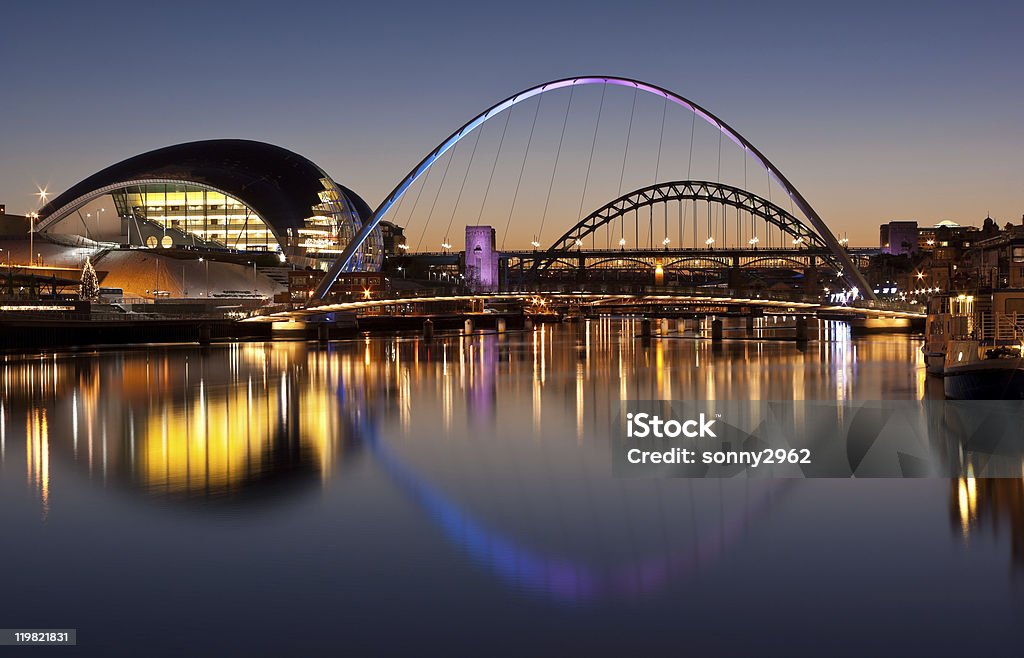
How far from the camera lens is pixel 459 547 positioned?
54.3 ft

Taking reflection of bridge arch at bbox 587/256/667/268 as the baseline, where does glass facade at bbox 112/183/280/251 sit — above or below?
above

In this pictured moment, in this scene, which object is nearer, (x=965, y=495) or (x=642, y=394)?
(x=965, y=495)

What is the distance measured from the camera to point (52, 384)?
149 feet

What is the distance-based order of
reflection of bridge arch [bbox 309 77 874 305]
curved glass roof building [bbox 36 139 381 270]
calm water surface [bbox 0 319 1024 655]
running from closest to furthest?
1. calm water surface [bbox 0 319 1024 655]
2. reflection of bridge arch [bbox 309 77 874 305]
3. curved glass roof building [bbox 36 139 381 270]

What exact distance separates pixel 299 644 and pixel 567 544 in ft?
19.0

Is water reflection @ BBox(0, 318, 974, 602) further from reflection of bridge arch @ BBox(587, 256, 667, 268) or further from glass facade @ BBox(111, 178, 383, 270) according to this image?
reflection of bridge arch @ BBox(587, 256, 667, 268)

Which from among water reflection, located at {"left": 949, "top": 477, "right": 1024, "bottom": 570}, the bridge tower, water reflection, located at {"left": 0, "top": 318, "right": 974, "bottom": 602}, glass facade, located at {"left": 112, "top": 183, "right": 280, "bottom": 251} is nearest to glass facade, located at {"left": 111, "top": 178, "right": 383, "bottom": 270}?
glass facade, located at {"left": 112, "top": 183, "right": 280, "bottom": 251}

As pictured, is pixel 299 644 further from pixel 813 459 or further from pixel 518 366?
pixel 518 366

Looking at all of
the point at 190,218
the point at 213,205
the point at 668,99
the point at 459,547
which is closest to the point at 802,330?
the point at 668,99

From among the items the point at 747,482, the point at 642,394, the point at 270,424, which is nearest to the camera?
→ the point at 747,482

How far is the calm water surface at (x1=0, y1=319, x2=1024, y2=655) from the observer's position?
12.4 meters

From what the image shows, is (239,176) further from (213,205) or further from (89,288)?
(89,288)

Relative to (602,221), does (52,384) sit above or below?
below

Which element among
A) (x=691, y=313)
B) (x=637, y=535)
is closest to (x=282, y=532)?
(x=637, y=535)
